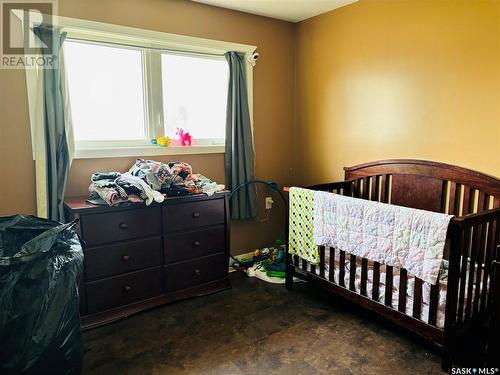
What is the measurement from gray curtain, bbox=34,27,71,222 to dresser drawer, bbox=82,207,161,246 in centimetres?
27

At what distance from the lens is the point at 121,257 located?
234cm

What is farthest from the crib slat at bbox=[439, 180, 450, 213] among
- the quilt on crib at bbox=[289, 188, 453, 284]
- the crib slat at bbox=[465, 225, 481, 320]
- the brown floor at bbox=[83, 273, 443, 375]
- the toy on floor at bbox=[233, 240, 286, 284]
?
the toy on floor at bbox=[233, 240, 286, 284]

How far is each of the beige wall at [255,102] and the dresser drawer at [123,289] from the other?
699mm

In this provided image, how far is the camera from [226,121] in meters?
3.12

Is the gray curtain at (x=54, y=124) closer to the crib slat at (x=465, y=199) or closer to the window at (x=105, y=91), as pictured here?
the window at (x=105, y=91)

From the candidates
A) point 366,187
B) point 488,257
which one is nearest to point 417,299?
point 488,257

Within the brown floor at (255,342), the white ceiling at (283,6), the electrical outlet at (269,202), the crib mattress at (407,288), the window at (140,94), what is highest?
the white ceiling at (283,6)

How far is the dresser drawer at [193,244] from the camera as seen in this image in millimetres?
2529

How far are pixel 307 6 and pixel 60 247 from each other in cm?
264

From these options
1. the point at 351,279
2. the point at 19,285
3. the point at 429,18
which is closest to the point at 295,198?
the point at 351,279

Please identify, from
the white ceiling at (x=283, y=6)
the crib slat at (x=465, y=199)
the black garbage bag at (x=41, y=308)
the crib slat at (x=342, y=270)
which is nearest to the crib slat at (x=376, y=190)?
the crib slat at (x=465, y=199)

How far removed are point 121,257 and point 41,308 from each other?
0.82m

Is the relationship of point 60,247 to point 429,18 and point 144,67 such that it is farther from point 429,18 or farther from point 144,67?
point 429,18

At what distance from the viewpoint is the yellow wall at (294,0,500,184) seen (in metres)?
2.21
